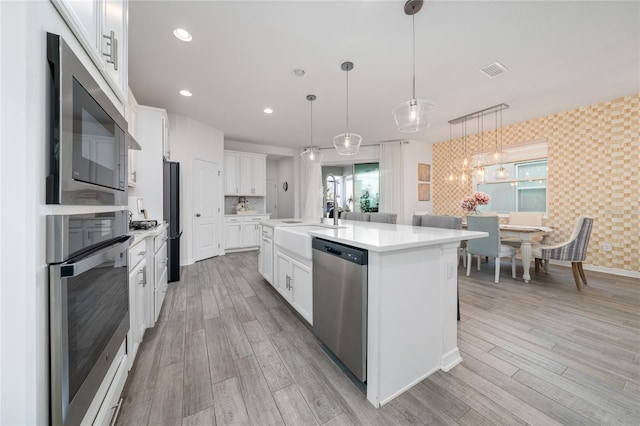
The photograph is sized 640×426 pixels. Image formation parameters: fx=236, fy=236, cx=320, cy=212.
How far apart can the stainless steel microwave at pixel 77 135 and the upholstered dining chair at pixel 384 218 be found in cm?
271

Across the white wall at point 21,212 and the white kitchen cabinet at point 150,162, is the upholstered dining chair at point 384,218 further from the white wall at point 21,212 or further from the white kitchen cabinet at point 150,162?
the white wall at point 21,212

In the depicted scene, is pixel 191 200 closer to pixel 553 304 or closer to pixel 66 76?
pixel 66 76

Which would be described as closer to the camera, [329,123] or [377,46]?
[377,46]

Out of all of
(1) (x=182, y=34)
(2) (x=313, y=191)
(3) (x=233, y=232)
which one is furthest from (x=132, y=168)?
(2) (x=313, y=191)

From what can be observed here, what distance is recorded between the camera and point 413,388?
4.70 ft

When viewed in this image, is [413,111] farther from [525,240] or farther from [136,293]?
[525,240]

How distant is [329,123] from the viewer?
4875 millimetres

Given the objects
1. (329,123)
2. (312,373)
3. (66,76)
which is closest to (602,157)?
(329,123)

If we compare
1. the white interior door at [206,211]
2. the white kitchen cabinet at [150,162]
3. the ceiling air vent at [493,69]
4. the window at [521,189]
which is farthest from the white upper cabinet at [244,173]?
the window at [521,189]

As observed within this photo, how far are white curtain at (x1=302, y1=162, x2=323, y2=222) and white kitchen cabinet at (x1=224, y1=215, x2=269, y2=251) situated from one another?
5.08 feet

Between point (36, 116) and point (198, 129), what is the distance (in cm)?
463

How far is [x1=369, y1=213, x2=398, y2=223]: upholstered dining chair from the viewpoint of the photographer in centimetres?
306

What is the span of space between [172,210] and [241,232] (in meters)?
2.50

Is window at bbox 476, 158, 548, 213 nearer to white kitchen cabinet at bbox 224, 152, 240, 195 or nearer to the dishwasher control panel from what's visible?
the dishwasher control panel
